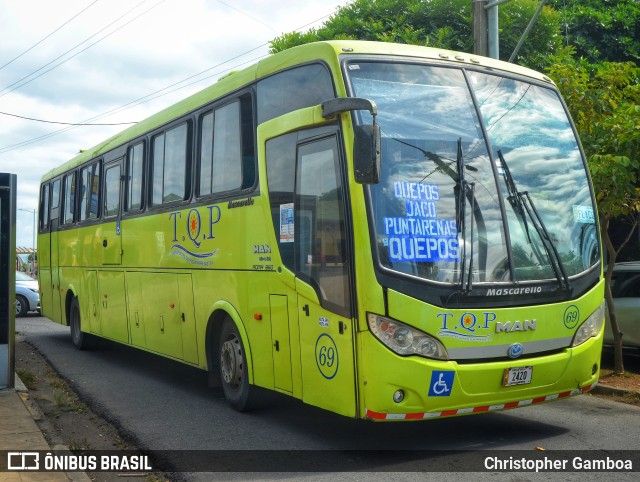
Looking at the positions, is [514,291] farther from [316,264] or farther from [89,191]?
[89,191]

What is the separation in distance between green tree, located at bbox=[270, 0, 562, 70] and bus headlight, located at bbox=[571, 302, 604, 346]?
11.2 m

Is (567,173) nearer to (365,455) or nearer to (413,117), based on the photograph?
(413,117)

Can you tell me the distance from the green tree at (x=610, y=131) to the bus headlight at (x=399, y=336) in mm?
4217

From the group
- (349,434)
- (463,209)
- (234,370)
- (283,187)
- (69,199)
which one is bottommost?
(349,434)

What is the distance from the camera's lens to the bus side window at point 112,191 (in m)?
13.2

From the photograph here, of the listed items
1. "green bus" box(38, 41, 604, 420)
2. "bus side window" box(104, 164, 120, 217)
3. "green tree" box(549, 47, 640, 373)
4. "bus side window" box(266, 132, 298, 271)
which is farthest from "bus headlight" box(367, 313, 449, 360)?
"bus side window" box(104, 164, 120, 217)

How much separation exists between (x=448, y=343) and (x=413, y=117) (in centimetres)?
190

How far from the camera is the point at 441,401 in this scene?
6527 millimetres

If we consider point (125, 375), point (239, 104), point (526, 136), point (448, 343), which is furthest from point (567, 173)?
point (125, 375)

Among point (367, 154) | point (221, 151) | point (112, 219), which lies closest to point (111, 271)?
point (112, 219)

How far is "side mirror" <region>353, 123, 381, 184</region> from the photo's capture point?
6273 millimetres

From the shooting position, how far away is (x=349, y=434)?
308 inches

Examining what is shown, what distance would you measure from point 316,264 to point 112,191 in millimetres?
7191

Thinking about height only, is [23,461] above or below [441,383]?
below
